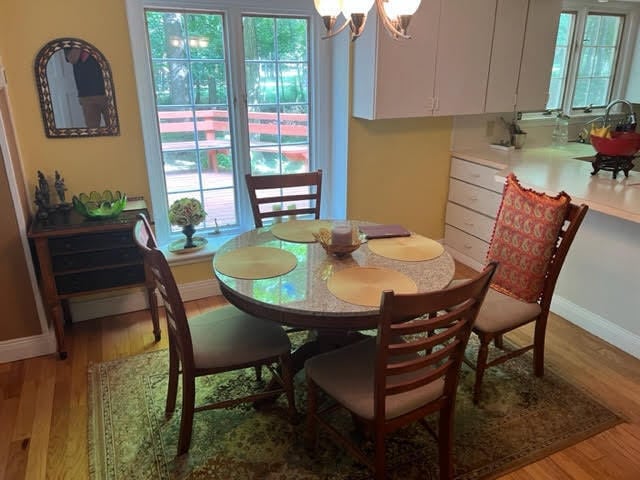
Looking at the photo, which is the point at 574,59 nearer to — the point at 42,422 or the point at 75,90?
the point at 75,90

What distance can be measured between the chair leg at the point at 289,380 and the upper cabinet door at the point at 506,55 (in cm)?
253

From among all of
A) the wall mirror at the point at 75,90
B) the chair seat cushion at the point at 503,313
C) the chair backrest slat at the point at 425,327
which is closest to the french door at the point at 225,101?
the wall mirror at the point at 75,90

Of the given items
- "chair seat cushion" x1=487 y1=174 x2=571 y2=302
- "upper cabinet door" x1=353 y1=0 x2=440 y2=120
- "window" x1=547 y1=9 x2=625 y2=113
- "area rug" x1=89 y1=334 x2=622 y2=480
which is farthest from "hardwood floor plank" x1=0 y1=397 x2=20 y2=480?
"window" x1=547 y1=9 x2=625 y2=113

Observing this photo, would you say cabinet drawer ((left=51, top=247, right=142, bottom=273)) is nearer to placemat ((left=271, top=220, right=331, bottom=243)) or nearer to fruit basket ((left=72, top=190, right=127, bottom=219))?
fruit basket ((left=72, top=190, right=127, bottom=219))

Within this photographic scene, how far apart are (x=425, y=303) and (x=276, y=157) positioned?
233 cm

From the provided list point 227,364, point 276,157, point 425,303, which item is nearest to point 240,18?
point 276,157

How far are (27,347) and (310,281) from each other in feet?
5.89

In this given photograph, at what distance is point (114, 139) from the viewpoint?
2.78 m

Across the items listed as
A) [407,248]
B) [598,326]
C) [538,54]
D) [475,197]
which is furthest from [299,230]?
[538,54]

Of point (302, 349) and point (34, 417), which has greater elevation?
point (302, 349)

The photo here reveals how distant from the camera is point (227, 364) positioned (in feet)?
5.96

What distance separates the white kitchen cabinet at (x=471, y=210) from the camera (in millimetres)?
3377

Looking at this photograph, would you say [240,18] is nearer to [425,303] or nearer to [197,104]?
[197,104]

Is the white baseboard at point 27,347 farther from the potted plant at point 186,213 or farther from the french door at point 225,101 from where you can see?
the french door at point 225,101
